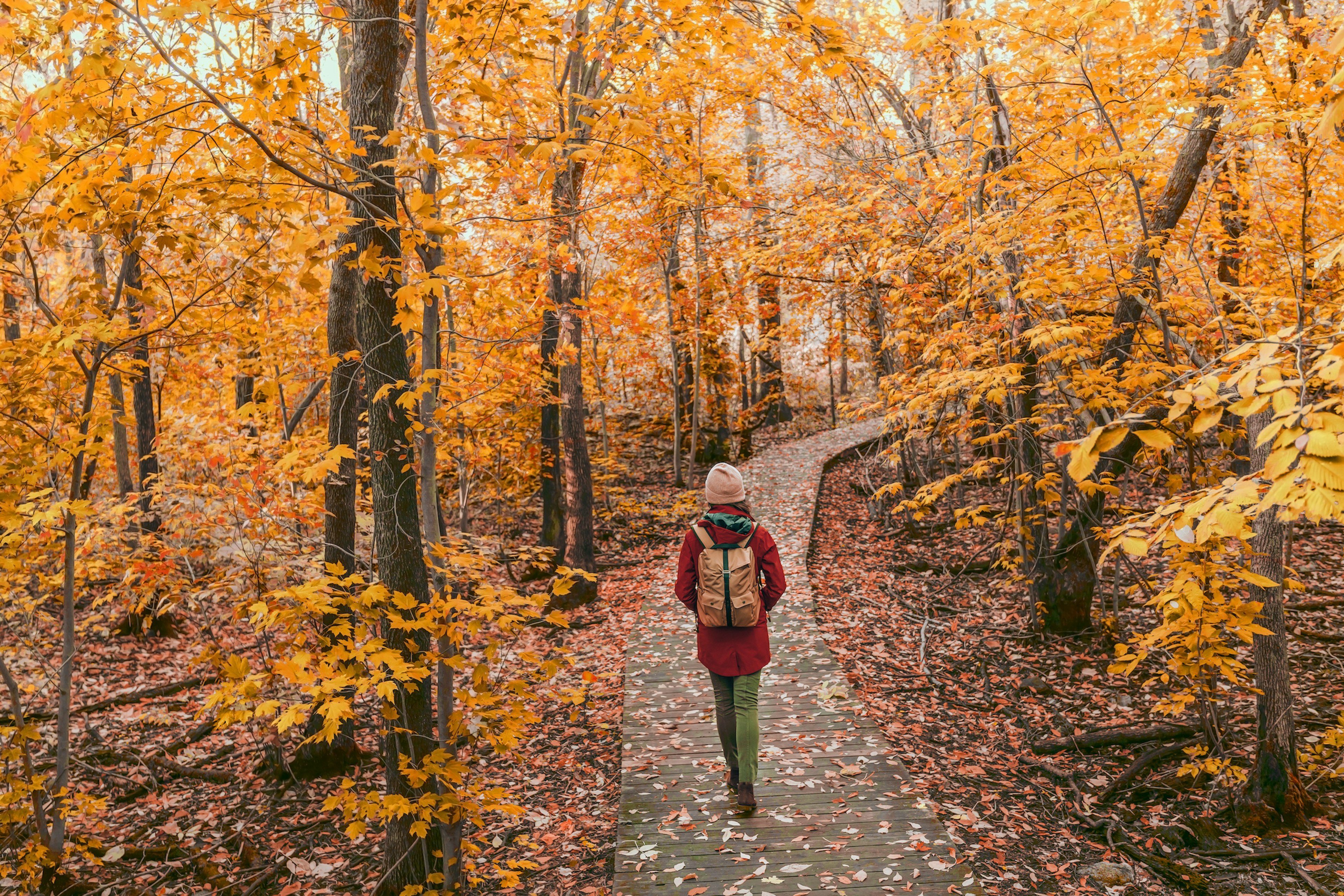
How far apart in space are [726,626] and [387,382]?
7.94 ft

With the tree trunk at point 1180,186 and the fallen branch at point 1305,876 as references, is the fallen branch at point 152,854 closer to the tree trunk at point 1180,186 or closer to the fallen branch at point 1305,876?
the fallen branch at point 1305,876

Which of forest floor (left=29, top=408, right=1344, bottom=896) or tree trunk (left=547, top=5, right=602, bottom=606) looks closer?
forest floor (left=29, top=408, right=1344, bottom=896)

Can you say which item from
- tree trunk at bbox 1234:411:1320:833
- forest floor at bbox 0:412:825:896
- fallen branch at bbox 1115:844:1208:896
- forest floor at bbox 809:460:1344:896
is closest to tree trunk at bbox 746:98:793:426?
forest floor at bbox 809:460:1344:896

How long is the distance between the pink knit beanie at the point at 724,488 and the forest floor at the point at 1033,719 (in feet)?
8.34

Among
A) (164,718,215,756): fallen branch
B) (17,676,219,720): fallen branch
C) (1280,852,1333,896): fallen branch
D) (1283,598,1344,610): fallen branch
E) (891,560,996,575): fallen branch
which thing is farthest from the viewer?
(891,560,996,575): fallen branch

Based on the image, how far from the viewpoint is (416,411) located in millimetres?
4938

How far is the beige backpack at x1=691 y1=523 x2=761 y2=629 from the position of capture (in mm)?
4406

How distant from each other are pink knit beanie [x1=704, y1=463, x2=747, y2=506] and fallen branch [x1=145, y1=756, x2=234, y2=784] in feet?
19.3

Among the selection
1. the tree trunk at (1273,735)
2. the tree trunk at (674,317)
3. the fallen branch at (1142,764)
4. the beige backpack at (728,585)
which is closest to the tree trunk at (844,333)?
the tree trunk at (674,317)

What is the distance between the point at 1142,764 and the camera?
586 cm

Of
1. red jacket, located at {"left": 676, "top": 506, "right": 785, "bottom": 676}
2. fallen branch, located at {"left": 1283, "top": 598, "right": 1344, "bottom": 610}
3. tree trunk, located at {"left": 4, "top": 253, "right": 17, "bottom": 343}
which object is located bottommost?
fallen branch, located at {"left": 1283, "top": 598, "right": 1344, "bottom": 610}

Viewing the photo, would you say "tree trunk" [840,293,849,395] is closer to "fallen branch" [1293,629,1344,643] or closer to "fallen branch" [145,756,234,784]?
"fallen branch" [1293,629,1344,643]

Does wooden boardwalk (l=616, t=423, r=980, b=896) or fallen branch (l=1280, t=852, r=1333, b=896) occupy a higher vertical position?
wooden boardwalk (l=616, t=423, r=980, b=896)

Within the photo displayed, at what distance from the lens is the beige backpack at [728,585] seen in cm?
441
